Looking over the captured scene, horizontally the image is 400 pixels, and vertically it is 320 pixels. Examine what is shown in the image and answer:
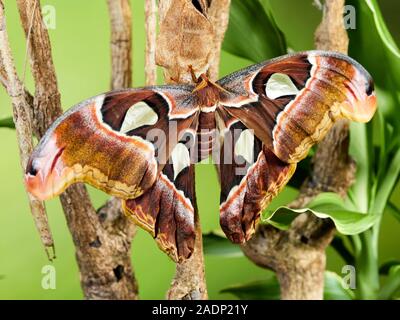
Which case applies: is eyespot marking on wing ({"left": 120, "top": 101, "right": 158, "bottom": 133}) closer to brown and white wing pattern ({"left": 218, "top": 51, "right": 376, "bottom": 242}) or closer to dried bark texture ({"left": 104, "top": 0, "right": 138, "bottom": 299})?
brown and white wing pattern ({"left": 218, "top": 51, "right": 376, "bottom": 242})

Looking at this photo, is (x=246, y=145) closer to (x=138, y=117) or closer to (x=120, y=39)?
(x=138, y=117)

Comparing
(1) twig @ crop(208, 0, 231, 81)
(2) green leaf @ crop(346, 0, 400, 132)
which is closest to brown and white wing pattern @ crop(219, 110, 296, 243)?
(1) twig @ crop(208, 0, 231, 81)

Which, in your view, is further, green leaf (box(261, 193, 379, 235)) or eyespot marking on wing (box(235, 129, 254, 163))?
green leaf (box(261, 193, 379, 235))

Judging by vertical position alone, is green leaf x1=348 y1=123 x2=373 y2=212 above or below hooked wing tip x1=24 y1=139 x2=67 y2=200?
below

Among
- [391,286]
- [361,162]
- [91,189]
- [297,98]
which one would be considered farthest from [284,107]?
[91,189]

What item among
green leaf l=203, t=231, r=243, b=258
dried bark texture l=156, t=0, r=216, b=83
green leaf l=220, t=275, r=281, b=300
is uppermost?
dried bark texture l=156, t=0, r=216, b=83

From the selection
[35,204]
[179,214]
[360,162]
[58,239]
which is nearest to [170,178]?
[179,214]

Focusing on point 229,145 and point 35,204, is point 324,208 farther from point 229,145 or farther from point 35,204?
point 35,204
